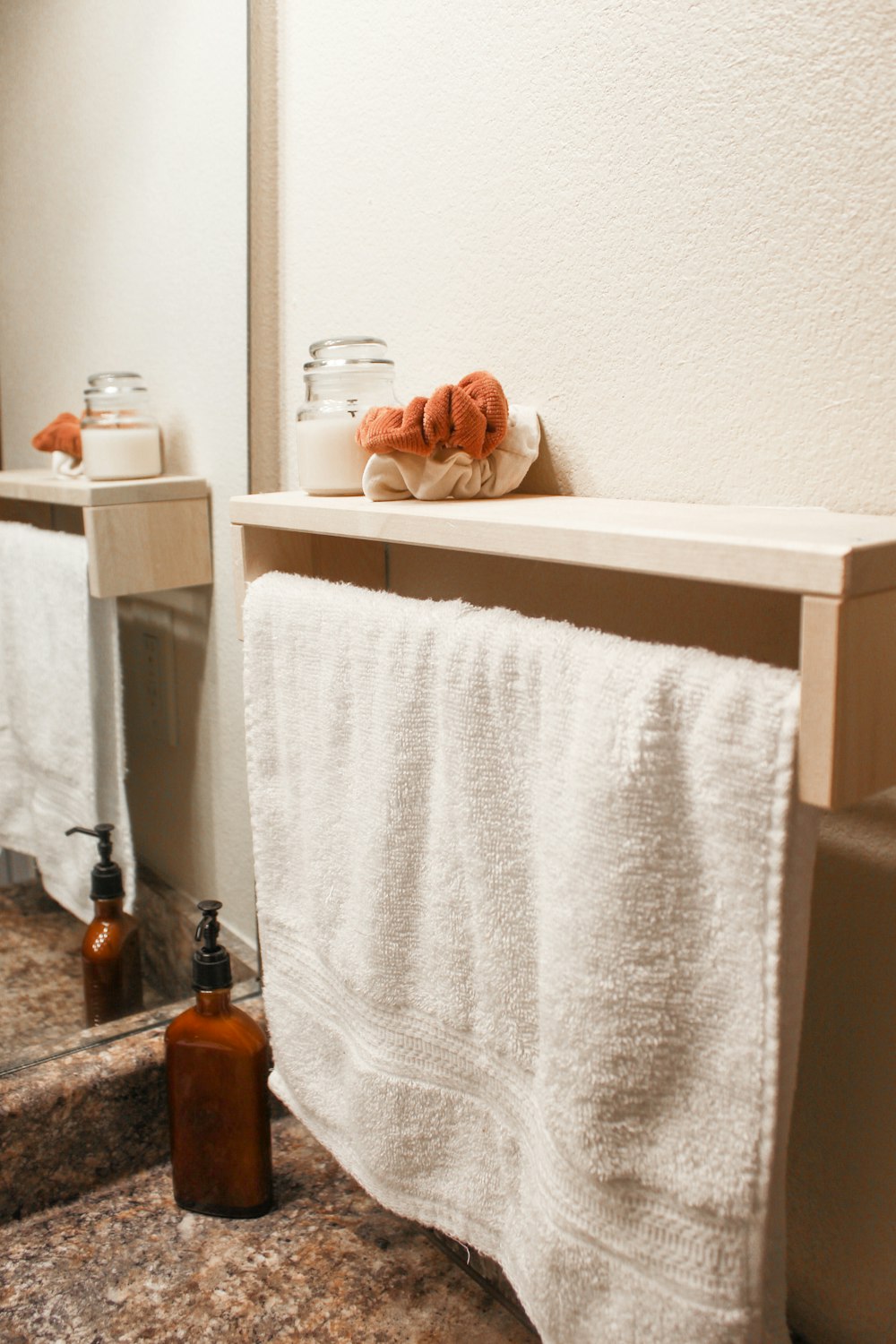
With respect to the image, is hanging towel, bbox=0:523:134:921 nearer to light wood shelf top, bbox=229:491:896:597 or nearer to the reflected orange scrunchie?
the reflected orange scrunchie

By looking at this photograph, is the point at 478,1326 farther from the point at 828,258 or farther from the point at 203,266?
the point at 203,266

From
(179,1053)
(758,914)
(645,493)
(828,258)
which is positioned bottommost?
(179,1053)

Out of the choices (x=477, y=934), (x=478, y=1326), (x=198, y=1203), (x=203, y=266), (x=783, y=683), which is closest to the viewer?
(x=783, y=683)

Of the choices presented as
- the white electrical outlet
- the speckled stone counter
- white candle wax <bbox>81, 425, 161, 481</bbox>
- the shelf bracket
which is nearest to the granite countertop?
the speckled stone counter

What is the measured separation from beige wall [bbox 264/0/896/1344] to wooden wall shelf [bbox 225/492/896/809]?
5 cm

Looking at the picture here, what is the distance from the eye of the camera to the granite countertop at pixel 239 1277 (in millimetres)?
741

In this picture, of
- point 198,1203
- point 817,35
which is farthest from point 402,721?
point 198,1203

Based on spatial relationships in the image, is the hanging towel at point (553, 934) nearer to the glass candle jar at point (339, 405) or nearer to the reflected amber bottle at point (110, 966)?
the glass candle jar at point (339, 405)

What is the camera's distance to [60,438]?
1009mm

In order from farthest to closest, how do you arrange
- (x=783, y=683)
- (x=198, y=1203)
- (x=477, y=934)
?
(x=198, y=1203) < (x=477, y=934) < (x=783, y=683)

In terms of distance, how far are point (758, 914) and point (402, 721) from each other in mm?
240

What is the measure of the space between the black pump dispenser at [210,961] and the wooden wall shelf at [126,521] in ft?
1.15

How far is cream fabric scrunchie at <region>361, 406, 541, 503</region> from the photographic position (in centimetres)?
64

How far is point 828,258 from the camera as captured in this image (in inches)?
20.3
